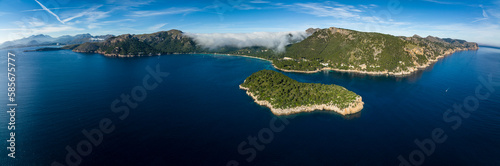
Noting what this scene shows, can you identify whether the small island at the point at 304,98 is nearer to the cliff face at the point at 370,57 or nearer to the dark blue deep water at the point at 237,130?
the dark blue deep water at the point at 237,130

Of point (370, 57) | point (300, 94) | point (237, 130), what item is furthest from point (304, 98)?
point (370, 57)

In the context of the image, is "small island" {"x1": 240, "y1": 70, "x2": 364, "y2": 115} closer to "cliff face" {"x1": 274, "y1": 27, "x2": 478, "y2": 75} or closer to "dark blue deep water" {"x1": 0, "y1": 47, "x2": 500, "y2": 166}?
"dark blue deep water" {"x1": 0, "y1": 47, "x2": 500, "y2": 166}

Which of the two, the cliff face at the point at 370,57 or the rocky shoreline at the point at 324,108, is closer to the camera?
the rocky shoreline at the point at 324,108

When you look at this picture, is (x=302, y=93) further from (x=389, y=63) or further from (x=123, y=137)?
(x=389, y=63)

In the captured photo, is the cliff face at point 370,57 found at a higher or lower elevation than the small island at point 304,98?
higher

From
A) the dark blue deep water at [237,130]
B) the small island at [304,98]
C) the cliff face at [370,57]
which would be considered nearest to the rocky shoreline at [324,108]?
the small island at [304,98]

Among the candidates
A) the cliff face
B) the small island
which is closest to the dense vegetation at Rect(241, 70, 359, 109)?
the small island

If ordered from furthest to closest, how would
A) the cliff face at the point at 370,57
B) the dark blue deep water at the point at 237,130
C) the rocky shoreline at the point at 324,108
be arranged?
1. the cliff face at the point at 370,57
2. the rocky shoreline at the point at 324,108
3. the dark blue deep water at the point at 237,130

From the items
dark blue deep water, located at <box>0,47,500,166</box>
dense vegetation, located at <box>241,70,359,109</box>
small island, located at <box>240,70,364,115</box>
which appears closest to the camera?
dark blue deep water, located at <box>0,47,500,166</box>
